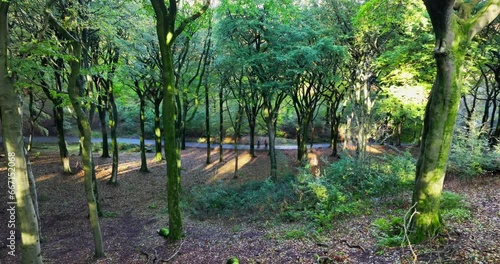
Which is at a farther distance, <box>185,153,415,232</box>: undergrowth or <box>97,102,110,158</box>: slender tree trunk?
<box>97,102,110,158</box>: slender tree trunk

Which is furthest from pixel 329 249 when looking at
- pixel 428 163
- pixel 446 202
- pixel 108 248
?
pixel 108 248

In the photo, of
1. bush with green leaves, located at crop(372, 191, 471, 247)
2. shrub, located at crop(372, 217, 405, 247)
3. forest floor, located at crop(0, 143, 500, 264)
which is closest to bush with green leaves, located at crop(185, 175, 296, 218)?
forest floor, located at crop(0, 143, 500, 264)

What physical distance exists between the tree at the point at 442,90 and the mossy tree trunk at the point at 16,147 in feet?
24.5

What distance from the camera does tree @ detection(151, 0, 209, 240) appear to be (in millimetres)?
7961

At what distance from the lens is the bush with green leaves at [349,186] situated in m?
9.74

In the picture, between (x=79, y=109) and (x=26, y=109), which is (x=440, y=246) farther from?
(x=26, y=109)

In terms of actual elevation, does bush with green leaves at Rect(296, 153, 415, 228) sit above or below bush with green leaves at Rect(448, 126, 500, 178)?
below

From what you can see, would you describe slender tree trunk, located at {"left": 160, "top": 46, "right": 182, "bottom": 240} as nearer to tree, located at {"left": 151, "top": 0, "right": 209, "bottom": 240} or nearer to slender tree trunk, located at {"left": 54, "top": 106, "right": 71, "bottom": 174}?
tree, located at {"left": 151, "top": 0, "right": 209, "bottom": 240}

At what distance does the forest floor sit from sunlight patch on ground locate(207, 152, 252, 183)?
2.29 meters

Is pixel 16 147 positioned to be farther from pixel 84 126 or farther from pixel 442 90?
pixel 442 90

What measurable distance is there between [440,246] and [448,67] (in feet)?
10.8

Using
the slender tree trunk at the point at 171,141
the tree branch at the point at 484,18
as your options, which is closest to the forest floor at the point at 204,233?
Answer: the slender tree trunk at the point at 171,141

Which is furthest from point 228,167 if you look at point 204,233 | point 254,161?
point 204,233

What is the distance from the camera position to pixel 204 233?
10.3m
